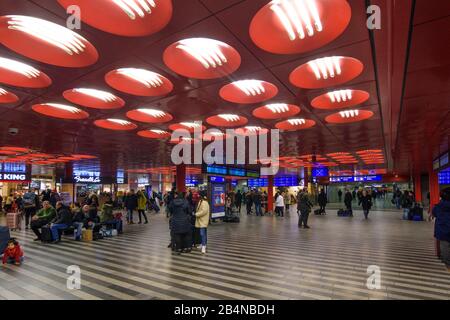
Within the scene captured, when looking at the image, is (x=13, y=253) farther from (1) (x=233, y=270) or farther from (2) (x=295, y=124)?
(2) (x=295, y=124)

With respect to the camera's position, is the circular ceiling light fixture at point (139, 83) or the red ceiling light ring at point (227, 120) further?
the red ceiling light ring at point (227, 120)

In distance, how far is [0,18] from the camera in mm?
4062

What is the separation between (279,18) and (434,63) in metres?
2.90

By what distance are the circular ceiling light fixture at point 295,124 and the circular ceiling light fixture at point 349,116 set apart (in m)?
0.68

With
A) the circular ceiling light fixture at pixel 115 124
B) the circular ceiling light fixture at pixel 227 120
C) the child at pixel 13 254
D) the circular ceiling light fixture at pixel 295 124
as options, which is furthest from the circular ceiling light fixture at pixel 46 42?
the circular ceiling light fixture at pixel 295 124

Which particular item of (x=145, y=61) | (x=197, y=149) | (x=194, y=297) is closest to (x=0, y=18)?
(x=145, y=61)

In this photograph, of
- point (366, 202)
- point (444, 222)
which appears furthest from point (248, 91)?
point (366, 202)

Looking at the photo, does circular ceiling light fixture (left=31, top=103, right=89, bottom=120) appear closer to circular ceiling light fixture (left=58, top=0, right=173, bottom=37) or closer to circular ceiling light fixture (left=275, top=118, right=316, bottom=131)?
circular ceiling light fixture (left=58, top=0, right=173, bottom=37)

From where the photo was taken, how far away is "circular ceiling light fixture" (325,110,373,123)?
9039mm

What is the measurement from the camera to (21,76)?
6270 mm

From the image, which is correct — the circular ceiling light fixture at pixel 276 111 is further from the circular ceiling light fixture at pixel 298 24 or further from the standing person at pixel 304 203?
the standing person at pixel 304 203

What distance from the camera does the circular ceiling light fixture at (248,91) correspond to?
6.77 m

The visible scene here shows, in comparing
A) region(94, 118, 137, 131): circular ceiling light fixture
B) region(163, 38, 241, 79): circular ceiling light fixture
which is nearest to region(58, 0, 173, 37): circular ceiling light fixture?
region(163, 38, 241, 79): circular ceiling light fixture

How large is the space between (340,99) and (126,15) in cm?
574
